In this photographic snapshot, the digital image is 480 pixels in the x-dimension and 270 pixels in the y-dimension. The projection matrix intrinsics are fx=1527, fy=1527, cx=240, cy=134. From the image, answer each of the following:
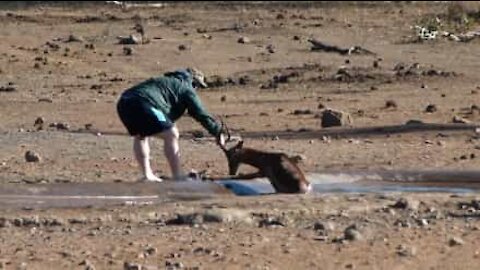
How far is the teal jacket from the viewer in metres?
13.2

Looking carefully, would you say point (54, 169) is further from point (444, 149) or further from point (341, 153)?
point (444, 149)

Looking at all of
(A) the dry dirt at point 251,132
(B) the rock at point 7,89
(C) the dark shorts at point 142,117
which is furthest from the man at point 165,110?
(B) the rock at point 7,89

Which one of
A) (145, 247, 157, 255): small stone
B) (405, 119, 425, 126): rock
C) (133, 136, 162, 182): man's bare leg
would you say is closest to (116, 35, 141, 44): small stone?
(405, 119, 425, 126): rock

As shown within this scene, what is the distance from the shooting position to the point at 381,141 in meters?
17.3

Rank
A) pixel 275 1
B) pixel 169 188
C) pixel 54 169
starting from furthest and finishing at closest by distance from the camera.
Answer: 1. pixel 275 1
2. pixel 54 169
3. pixel 169 188

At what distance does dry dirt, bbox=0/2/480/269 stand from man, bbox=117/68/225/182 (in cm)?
72

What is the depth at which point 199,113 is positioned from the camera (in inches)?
517

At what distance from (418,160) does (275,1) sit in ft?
127

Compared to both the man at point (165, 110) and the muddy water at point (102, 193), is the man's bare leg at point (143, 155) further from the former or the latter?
the muddy water at point (102, 193)

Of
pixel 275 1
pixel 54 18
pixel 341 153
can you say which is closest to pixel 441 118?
pixel 341 153

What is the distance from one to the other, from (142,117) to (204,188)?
0.88m

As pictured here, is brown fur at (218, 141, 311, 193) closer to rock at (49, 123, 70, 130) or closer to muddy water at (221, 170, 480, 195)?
muddy water at (221, 170, 480, 195)

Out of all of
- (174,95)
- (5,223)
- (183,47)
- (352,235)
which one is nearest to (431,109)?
(174,95)

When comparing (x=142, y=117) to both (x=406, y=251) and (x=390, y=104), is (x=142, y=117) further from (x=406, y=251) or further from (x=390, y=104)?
(x=390, y=104)
